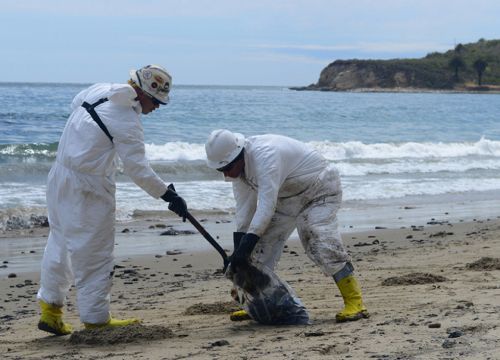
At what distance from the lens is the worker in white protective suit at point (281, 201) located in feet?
18.7

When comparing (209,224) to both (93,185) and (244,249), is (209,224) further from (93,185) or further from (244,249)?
(93,185)

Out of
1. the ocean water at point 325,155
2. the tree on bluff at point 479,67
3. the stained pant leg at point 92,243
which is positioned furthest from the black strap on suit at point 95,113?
the tree on bluff at point 479,67

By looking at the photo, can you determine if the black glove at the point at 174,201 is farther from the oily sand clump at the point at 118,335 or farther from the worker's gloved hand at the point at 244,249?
the oily sand clump at the point at 118,335

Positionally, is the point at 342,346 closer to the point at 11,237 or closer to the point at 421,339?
the point at 421,339

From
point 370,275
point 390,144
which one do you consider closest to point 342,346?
point 370,275

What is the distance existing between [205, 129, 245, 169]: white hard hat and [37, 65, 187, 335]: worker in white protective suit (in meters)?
0.37

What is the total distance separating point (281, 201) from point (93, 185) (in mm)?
1281

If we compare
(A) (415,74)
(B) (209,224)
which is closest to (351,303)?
(B) (209,224)

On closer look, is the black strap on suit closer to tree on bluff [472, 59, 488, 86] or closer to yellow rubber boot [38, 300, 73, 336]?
yellow rubber boot [38, 300, 73, 336]

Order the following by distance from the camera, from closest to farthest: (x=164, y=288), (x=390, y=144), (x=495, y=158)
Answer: (x=164, y=288), (x=495, y=158), (x=390, y=144)

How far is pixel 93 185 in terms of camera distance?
18.6ft

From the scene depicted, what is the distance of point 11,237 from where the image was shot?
10.9 metres

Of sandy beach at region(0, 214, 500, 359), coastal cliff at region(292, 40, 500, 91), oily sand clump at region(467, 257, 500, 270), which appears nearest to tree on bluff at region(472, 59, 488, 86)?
coastal cliff at region(292, 40, 500, 91)

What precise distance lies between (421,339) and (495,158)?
21.2m
